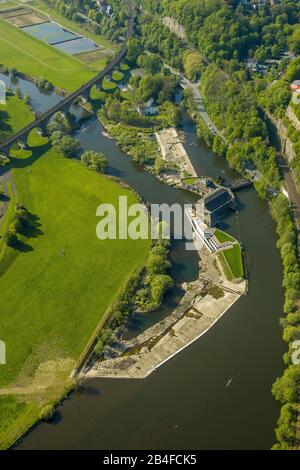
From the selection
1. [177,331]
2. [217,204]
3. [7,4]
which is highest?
[7,4]

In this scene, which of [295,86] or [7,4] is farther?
[7,4]

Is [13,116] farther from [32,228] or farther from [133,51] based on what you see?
[32,228]

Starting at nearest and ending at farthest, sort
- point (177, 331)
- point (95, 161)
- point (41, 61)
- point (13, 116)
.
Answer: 1. point (177, 331)
2. point (95, 161)
3. point (13, 116)
4. point (41, 61)

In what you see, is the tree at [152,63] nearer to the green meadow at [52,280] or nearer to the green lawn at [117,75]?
the green lawn at [117,75]

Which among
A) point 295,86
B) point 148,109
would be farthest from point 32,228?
point 295,86

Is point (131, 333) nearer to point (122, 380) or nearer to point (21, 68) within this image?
point (122, 380)

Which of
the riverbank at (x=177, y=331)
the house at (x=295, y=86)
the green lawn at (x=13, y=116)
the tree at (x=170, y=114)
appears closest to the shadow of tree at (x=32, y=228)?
the riverbank at (x=177, y=331)
